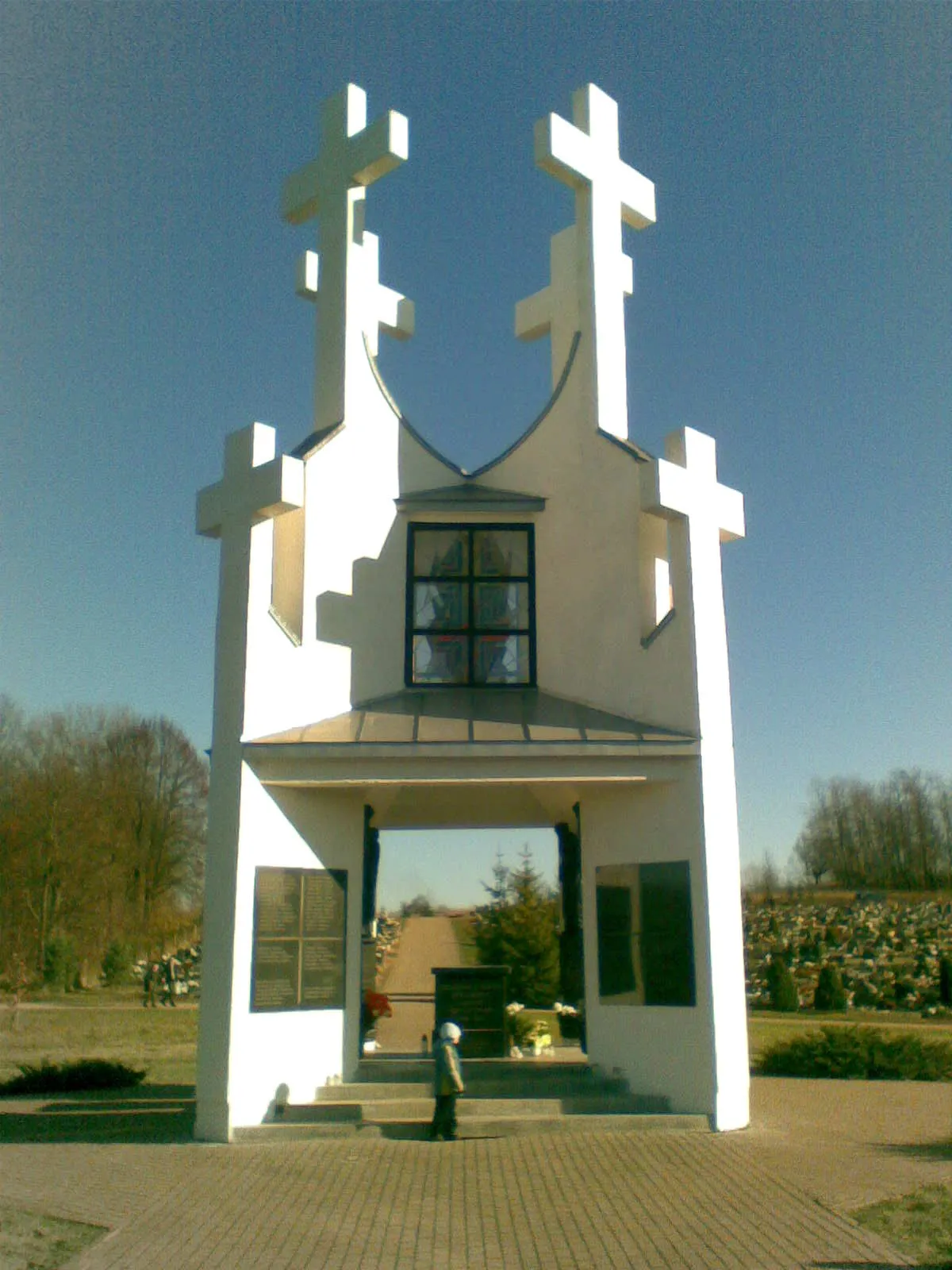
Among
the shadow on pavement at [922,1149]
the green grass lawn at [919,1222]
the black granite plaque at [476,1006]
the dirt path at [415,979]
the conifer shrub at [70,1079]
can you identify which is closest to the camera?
the green grass lawn at [919,1222]

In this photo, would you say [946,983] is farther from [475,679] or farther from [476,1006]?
[475,679]

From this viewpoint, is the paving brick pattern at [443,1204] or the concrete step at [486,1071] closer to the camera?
the paving brick pattern at [443,1204]

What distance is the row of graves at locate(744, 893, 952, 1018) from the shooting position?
2836 cm

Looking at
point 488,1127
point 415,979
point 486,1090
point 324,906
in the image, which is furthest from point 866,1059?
point 415,979

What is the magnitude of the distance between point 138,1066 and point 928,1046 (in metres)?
12.0

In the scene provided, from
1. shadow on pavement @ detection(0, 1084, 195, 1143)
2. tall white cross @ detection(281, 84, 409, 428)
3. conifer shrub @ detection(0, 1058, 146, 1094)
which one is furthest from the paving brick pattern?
tall white cross @ detection(281, 84, 409, 428)

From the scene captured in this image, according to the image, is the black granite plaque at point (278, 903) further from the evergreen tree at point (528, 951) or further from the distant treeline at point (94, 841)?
the distant treeline at point (94, 841)

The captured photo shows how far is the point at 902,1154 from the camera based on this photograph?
34.2ft

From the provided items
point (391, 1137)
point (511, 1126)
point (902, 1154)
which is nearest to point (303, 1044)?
point (391, 1137)

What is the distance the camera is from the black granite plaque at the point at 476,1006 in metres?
14.1

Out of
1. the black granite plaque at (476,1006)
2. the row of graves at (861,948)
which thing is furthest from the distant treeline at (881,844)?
the black granite plaque at (476,1006)

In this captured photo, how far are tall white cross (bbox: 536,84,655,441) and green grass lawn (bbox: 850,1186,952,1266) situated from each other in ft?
28.6

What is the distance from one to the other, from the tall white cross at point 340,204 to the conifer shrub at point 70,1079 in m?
9.28

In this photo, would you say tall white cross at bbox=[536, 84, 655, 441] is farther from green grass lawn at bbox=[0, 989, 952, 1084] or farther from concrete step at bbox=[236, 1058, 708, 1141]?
green grass lawn at bbox=[0, 989, 952, 1084]
